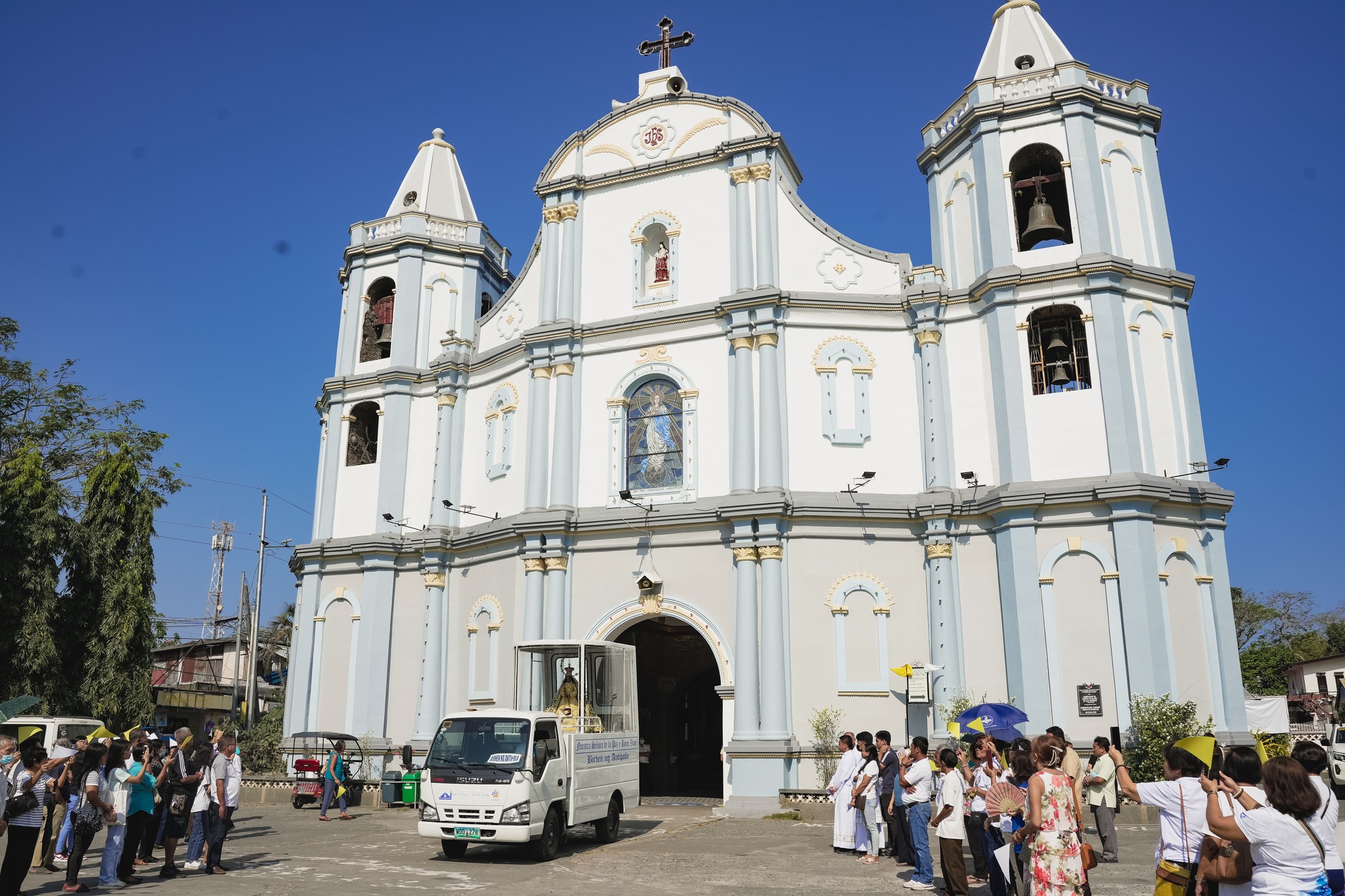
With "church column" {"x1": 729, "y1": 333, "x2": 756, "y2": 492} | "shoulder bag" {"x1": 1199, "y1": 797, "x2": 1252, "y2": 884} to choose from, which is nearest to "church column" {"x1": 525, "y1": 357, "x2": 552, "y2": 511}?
"church column" {"x1": 729, "y1": 333, "x2": 756, "y2": 492}

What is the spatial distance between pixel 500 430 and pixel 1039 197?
43.9 ft

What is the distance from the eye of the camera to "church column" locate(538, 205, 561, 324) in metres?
24.7

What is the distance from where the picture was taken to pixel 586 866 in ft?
43.4

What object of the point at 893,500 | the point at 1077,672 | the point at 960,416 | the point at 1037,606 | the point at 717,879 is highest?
the point at 960,416

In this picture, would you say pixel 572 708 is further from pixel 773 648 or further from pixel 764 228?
pixel 764 228

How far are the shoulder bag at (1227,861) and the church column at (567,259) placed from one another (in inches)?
769

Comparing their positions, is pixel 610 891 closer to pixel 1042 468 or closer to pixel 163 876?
pixel 163 876

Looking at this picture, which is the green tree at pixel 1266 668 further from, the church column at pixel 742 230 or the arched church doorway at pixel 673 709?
the church column at pixel 742 230

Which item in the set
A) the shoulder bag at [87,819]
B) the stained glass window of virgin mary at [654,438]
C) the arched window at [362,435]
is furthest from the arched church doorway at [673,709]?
the shoulder bag at [87,819]

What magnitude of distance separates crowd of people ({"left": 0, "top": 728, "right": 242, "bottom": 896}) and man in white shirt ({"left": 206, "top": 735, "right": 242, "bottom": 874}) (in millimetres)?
10

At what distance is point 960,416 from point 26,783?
17410 millimetres

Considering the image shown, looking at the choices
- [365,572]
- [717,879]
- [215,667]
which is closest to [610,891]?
[717,879]

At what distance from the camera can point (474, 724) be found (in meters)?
14.1

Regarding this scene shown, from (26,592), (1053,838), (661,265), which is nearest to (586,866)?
(1053,838)
